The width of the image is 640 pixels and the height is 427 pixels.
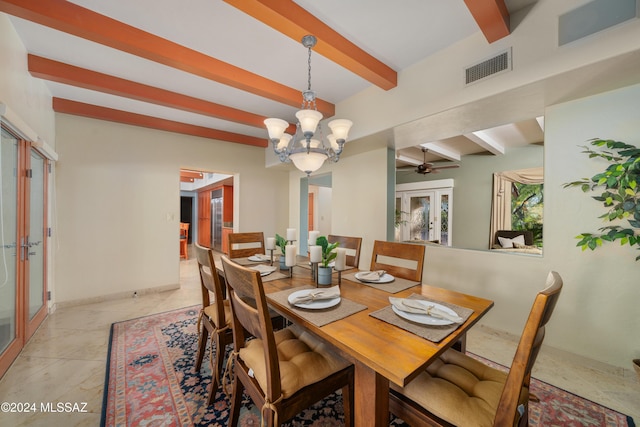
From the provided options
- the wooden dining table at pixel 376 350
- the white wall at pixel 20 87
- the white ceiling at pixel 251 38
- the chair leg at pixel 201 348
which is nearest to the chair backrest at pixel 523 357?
the wooden dining table at pixel 376 350

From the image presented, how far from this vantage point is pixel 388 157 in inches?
130

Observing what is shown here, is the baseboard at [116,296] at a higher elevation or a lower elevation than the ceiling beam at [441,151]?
Result: lower

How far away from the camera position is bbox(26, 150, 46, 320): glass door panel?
8.10 ft

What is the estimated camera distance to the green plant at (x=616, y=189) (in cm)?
158

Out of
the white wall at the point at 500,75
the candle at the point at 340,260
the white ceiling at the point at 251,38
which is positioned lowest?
the candle at the point at 340,260

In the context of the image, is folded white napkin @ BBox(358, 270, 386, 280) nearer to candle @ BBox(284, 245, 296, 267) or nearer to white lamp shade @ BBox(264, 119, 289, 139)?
candle @ BBox(284, 245, 296, 267)

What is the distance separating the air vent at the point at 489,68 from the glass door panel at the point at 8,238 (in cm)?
362

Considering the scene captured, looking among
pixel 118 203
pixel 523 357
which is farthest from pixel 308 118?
pixel 118 203

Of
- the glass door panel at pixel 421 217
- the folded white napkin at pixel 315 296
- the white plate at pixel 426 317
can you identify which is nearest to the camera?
the white plate at pixel 426 317

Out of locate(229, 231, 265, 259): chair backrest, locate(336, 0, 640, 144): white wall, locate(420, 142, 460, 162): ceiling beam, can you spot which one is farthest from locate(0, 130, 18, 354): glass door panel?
locate(420, 142, 460, 162): ceiling beam

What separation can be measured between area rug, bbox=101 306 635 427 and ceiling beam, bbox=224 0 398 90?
7.80ft

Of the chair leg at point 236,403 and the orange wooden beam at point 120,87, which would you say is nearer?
the chair leg at point 236,403

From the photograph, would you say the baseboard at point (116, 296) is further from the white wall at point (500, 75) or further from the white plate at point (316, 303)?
the white wall at point (500, 75)

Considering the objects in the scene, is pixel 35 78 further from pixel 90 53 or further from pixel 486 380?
pixel 486 380
